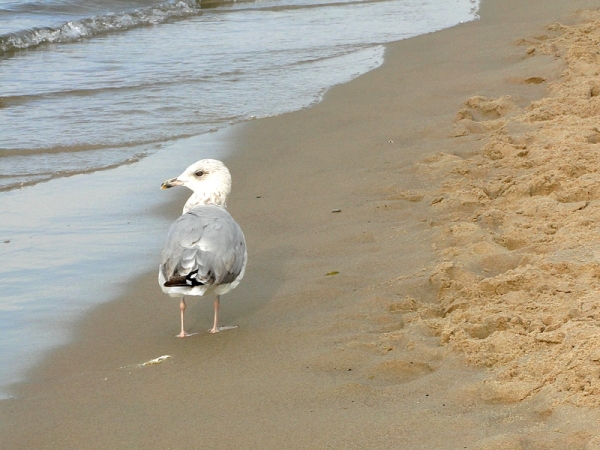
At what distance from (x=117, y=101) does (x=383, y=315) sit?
6.80m

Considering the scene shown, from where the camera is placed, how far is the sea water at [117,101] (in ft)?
17.5

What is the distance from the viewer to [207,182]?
16.8 ft

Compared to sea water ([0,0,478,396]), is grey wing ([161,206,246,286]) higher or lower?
higher

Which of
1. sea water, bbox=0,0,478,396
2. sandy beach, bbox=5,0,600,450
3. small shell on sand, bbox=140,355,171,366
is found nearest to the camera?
sandy beach, bbox=5,0,600,450

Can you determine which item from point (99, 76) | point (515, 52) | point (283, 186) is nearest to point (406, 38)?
point (515, 52)

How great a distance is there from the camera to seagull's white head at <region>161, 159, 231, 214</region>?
5098 millimetres

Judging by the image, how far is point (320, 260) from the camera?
5.23 meters

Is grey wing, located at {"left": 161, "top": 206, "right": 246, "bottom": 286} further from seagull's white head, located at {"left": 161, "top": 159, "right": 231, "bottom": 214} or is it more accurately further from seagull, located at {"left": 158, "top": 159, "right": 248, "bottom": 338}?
seagull's white head, located at {"left": 161, "top": 159, "right": 231, "bottom": 214}

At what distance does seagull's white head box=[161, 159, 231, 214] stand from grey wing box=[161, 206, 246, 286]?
46 centimetres

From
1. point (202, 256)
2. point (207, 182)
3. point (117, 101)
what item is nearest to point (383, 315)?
point (202, 256)

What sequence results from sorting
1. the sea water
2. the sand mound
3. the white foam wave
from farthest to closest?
the white foam wave, the sea water, the sand mound

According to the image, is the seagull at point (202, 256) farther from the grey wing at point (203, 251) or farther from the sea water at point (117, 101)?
the sea water at point (117, 101)

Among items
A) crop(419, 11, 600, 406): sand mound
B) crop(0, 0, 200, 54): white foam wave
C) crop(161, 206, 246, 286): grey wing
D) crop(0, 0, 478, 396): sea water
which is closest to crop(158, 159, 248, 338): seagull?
crop(161, 206, 246, 286): grey wing

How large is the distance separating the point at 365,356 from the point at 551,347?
2.71 ft
